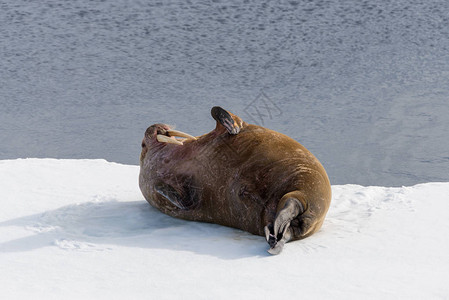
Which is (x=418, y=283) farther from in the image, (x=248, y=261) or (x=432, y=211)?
(x=432, y=211)

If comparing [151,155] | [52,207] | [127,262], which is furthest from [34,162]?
[127,262]

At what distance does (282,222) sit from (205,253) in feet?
1.95

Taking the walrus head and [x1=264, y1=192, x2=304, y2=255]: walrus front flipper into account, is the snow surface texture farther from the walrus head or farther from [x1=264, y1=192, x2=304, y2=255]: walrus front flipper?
the walrus head

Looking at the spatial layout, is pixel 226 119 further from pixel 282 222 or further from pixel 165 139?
pixel 282 222

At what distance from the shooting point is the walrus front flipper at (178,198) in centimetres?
458

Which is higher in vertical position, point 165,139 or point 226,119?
point 226,119

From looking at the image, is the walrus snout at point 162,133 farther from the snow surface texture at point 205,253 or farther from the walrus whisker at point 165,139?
the snow surface texture at point 205,253

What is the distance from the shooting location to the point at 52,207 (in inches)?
210

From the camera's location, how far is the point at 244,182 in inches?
166

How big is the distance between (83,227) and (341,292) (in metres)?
2.36

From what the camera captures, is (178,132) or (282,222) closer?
(282,222)

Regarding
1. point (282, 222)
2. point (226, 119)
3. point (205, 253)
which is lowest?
point (205, 253)

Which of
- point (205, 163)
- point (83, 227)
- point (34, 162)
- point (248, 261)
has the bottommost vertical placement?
point (34, 162)

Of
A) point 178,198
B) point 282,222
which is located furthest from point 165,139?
point 282,222
